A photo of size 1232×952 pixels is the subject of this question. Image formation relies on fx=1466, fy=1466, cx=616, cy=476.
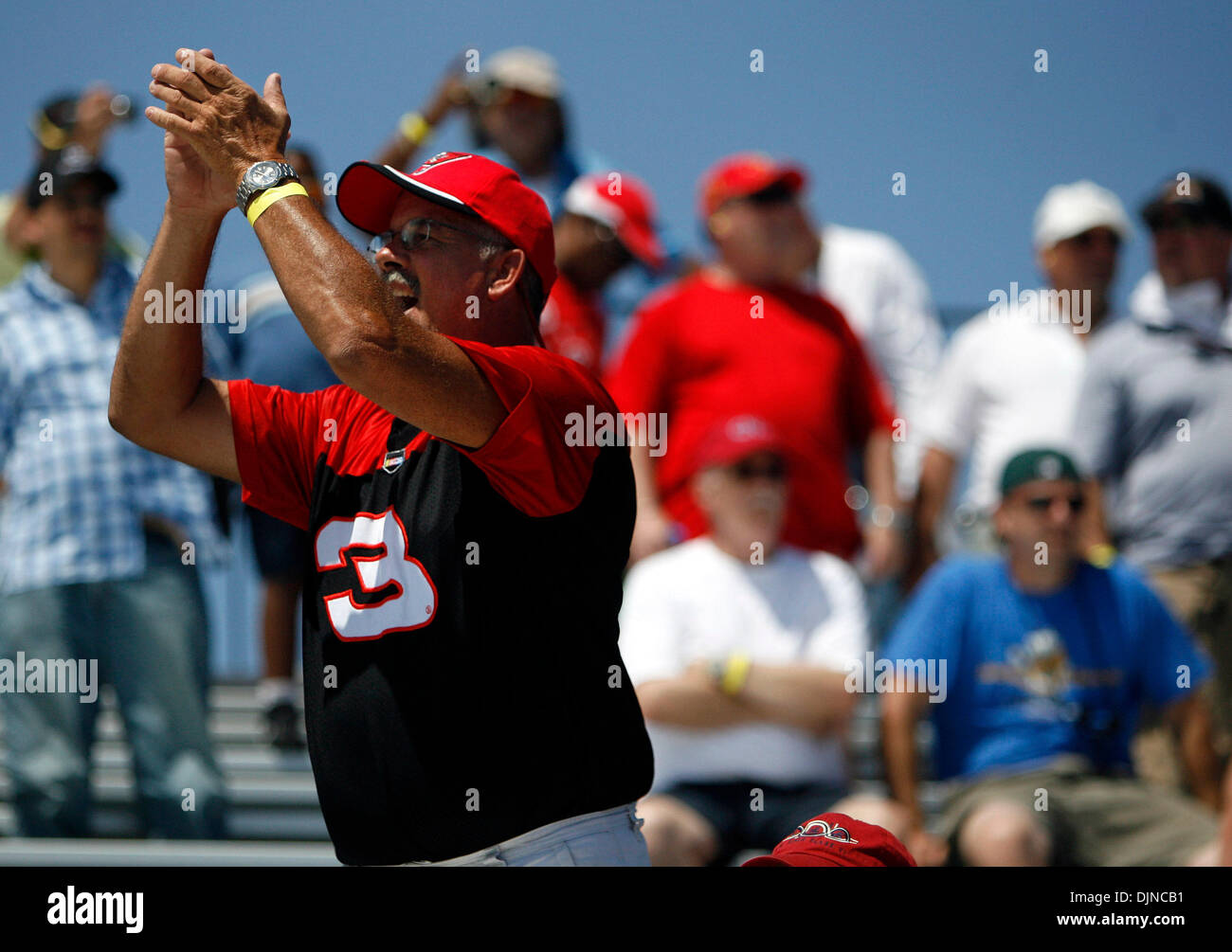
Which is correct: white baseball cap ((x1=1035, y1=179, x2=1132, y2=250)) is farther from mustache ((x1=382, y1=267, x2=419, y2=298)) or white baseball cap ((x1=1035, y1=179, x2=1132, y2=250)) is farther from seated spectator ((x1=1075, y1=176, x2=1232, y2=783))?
mustache ((x1=382, y1=267, x2=419, y2=298))

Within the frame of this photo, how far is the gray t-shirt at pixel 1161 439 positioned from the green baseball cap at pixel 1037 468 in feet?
1.59

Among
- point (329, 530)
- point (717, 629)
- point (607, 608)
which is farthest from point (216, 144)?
point (717, 629)

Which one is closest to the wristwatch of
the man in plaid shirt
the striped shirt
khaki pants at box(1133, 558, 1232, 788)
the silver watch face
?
the silver watch face

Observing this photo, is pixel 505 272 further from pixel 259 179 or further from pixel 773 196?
pixel 773 196

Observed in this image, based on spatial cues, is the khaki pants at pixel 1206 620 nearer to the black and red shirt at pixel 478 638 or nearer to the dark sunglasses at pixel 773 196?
the dark sunglasses at pixel 773 196

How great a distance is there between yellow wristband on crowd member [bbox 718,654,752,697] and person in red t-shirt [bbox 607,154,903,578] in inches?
22.1

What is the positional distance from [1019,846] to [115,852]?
2.31m

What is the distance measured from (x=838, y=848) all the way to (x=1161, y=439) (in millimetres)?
3276

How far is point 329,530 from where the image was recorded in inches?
81.0

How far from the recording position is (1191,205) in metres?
4.91

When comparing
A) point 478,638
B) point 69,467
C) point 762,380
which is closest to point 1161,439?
point 762,380

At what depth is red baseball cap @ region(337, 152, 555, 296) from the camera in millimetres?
2119

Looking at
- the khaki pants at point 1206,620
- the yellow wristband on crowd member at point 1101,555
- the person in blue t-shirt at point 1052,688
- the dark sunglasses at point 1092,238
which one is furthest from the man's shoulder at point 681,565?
the dark sunglasses at point 1092,238

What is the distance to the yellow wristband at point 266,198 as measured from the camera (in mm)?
1862
